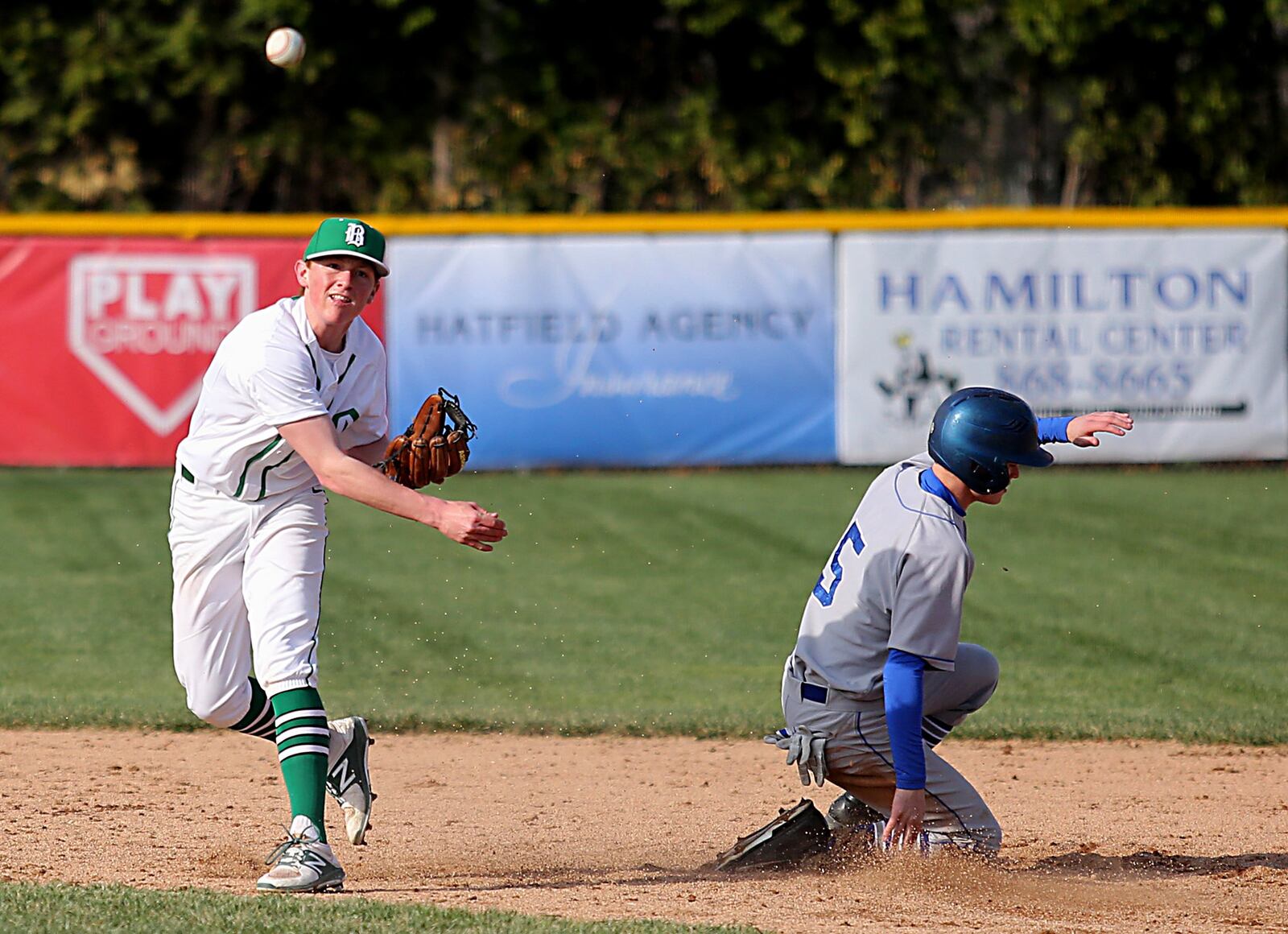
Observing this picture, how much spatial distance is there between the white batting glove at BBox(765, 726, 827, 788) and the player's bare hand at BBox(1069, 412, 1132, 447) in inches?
42.5

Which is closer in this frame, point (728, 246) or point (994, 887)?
point (994, 887)

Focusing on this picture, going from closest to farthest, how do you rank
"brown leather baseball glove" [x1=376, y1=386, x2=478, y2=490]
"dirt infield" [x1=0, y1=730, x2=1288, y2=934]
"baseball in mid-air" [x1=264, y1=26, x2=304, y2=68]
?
"dirt infield" [x1=0, y1=730, x2=1288, y2=934]
"brown leather baseball glove" [x1=376, y1=386, x2=478, y2=490]
"baseball in mid-air" [x1=264, y1=26, x2=304, y2=68]

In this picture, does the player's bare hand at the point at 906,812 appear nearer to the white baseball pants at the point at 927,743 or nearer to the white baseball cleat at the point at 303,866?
the white baseball pants at the point at 927,743

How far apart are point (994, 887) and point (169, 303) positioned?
10819 mm

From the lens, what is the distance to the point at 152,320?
14.0m

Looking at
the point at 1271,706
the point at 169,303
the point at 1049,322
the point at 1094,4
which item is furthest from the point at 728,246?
the point at 1271,706

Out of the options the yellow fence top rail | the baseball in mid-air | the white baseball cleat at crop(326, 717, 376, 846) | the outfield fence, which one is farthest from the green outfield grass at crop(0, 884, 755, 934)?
the yellow fence top rail

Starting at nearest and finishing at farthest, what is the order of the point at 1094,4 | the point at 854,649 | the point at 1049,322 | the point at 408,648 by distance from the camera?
the point at 854,649 < the point at 408,648 < the point at 1049,322 < the point at 1094,4

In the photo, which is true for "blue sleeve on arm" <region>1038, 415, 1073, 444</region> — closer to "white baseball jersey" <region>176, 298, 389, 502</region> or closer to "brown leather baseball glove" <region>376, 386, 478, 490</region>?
"brown leather baseball glove" <region>376, 386, 478, 490</region>

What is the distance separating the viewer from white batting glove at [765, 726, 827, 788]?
4570 millimetres

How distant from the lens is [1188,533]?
38.1 feet

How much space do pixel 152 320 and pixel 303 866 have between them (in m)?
10.4

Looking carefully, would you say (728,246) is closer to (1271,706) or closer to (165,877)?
(1271,706)

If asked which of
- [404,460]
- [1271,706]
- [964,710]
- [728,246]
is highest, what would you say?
[728,246]
